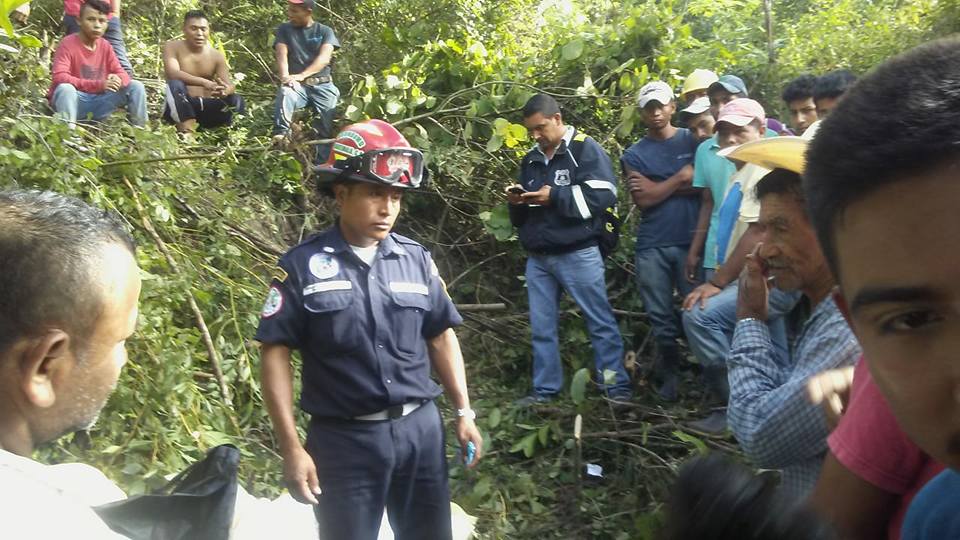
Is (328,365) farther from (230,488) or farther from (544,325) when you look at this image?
(544,325)

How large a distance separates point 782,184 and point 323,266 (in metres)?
1.55

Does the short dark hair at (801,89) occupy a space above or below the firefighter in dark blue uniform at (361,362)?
above

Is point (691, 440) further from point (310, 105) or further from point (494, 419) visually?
point (310, 105)

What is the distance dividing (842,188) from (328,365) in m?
2.22

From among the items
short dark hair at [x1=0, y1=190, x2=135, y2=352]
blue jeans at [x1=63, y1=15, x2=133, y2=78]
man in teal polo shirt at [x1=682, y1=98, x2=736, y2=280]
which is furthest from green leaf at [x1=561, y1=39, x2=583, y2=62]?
short dark hair at [x1=0, y1=190, x2=135, y2=352]

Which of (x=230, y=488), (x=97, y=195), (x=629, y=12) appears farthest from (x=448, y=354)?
(x=629, y=12)

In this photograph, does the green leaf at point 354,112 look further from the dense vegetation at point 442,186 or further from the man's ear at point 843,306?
the man's ear at point 843,306

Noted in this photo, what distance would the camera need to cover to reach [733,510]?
2.31ft

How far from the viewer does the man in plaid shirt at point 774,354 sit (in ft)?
6.02

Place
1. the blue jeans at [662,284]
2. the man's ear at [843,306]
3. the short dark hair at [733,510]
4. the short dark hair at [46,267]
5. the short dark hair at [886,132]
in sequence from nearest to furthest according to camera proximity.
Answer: the short dark hair at [733,510], the short dark hair at [886,132], the man's ear at [843,306], the short dark hair at [46,267], the blue jeans at [662,284]

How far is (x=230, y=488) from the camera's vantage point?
206 cm

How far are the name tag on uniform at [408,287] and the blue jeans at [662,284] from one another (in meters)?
2.57

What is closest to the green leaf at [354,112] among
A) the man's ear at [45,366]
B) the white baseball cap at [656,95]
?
the white baseball cap at [656,95]

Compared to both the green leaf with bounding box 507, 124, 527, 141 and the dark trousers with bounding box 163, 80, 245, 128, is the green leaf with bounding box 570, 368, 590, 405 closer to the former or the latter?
the green leaf with bounding box 507, 124, 527, 141
